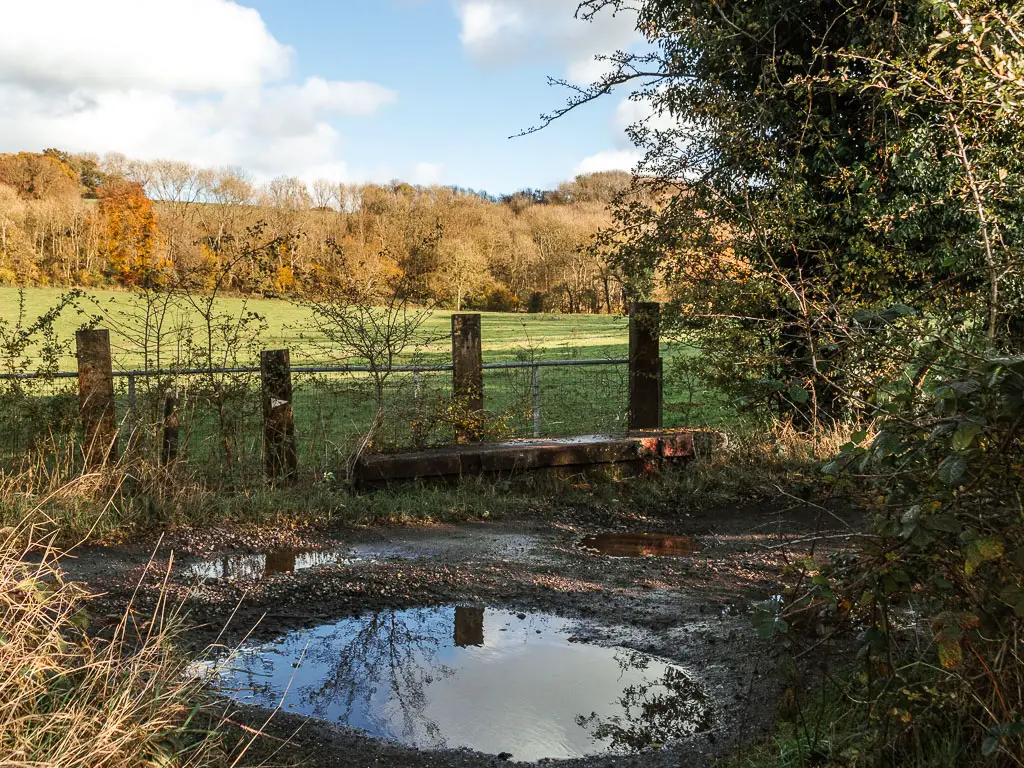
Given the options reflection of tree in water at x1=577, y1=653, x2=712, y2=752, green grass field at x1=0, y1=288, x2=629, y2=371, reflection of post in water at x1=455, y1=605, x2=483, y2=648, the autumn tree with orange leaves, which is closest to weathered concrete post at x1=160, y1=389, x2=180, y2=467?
reflection of post in water at x1=455, y1=605, x2=483, y2=648

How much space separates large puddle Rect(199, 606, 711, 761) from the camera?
420 cm

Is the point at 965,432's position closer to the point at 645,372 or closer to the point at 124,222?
the point at 645,372

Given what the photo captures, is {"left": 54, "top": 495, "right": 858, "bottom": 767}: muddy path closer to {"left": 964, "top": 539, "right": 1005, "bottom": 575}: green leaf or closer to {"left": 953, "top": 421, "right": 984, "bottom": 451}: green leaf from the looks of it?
{"left": 964, "top": 539, "right": 1005, "bottom": 575}: green leaf

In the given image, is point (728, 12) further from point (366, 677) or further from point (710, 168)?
point (366, 677)

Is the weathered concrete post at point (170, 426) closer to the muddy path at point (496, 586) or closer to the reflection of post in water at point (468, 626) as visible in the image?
the muddy path at point (496, 586)

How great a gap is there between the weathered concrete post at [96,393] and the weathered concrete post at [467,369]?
3.29 m

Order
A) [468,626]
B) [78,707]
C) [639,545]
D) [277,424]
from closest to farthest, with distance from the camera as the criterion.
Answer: [78,707] → [468,626] → [639,545] → [277,424]

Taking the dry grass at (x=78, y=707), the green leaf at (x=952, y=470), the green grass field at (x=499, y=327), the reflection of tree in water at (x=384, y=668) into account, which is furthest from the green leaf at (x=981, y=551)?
the green grass field at (x=499, y=327)

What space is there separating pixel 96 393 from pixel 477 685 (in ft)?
16.9

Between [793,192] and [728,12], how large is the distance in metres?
2.52

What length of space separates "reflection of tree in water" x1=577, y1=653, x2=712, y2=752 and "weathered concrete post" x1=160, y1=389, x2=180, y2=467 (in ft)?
17.0

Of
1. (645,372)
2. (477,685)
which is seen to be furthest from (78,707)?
(645,372)

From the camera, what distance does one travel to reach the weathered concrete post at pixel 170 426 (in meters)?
8.13

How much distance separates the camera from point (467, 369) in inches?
368
